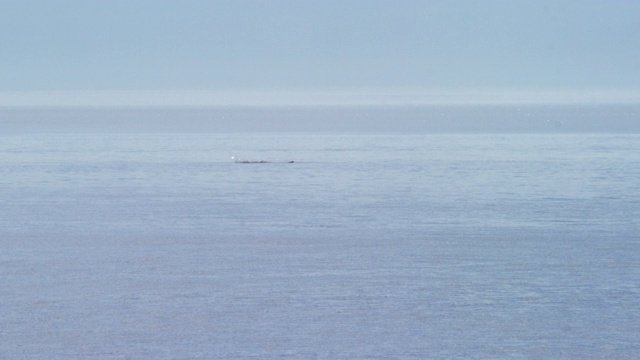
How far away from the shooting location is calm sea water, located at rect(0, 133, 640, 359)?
9.16 meters

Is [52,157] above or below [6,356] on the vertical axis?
below

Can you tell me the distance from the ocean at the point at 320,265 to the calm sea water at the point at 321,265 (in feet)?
0.10

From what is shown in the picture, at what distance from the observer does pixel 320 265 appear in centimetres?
1227

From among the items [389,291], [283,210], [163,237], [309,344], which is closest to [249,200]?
[283,210]

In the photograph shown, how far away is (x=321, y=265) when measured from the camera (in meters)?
12.3

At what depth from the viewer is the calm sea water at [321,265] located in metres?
9.16

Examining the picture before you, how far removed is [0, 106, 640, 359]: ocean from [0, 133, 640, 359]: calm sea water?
0.10 ft

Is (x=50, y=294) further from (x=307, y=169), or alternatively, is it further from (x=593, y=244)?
(x=307, y=169)

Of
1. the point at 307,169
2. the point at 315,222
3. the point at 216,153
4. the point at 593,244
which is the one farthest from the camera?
the point at 216,153

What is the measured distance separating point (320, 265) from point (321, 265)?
13 mm

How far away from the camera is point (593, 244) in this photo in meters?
13.6

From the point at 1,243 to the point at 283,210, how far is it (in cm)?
473

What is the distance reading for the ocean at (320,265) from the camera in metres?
9.15

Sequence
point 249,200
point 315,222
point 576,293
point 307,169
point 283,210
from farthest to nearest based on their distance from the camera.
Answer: point 307,169
point 249,200
point 283,210
point 315,222
point 576,293
